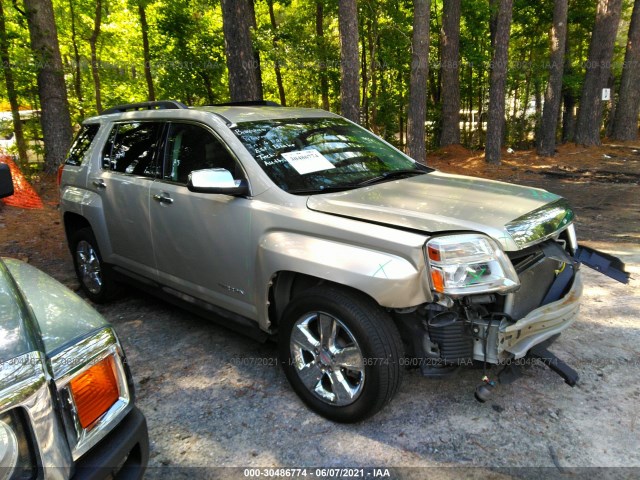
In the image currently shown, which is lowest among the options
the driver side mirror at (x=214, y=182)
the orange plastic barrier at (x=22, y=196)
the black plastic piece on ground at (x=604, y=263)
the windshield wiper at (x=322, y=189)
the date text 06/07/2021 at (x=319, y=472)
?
the date text 06/07/2021 at (x=319, y=472)

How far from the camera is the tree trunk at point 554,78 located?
1370cm

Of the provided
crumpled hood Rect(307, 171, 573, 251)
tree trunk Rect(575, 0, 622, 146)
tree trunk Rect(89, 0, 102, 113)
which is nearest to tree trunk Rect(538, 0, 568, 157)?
tree trunk Rect(575, 0, 622, 146)

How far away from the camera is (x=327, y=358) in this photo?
9.43ft

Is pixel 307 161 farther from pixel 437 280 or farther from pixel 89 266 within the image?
pixel 89 266

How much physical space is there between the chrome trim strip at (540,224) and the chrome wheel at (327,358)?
3.55 feet

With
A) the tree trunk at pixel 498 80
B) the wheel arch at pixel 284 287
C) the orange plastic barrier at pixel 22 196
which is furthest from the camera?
the tree trunk at pixel 498 80

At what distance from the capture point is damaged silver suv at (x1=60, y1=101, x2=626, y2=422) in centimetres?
253

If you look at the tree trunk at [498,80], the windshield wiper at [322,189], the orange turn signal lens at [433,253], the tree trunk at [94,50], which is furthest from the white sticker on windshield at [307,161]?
the tree trunk at [94,50]

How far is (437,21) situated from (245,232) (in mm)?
20782

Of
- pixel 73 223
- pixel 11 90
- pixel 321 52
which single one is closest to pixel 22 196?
pixel 11 90

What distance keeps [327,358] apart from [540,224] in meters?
1.49

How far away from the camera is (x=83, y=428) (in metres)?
1.64

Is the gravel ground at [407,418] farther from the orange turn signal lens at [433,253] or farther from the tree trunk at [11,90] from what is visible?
the tree trunk at [11,90]

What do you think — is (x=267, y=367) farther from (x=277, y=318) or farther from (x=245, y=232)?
(x=245, y=232)
